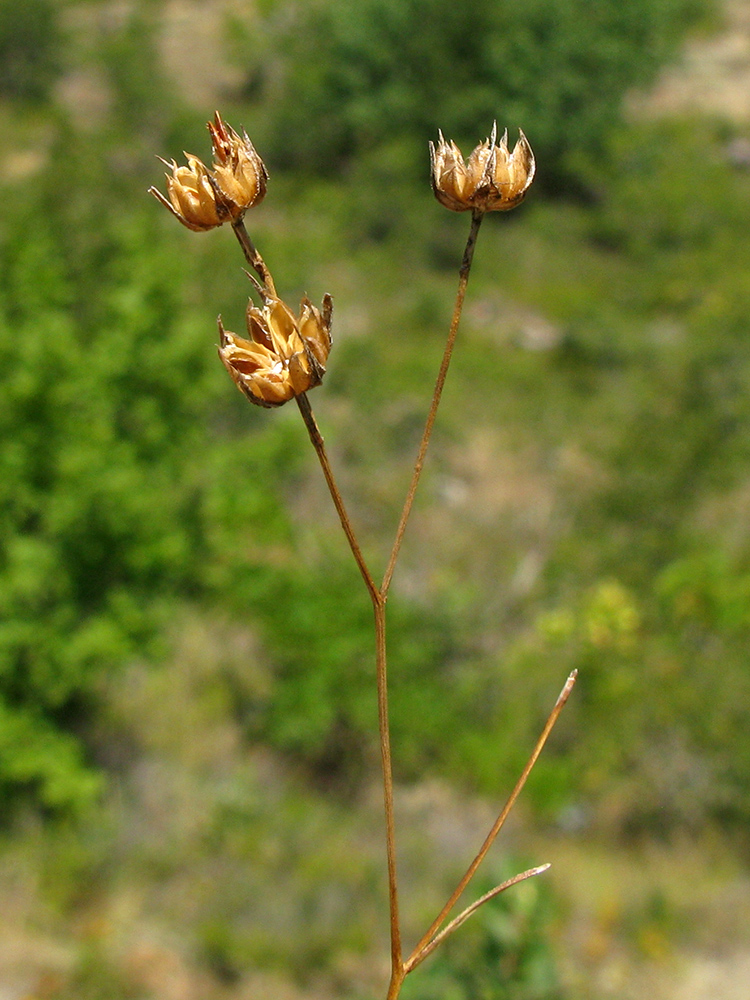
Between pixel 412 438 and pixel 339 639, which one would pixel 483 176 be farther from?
pixel 412 438

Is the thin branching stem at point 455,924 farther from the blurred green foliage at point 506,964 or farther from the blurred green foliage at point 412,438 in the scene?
the blurred green foliage at point 412,438

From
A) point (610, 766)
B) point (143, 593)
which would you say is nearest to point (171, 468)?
point (143, 593)

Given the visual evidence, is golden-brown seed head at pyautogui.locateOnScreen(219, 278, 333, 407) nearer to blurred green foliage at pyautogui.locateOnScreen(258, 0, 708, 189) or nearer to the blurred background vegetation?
the blurred background vegetation

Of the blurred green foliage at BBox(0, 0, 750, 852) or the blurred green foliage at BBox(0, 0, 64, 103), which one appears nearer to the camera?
the blurred green foliage at BBox(0, 0, 750, 852)

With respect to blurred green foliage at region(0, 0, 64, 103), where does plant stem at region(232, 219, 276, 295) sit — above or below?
below

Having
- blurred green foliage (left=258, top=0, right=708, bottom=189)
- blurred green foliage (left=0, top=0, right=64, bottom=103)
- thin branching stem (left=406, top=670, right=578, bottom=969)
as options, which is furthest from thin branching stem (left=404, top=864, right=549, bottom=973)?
blurred green foliage (left=0, top=0, right=64, bottom=103)

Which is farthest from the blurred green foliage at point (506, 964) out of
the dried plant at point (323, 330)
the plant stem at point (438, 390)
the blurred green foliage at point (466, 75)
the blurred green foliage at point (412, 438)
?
the blurred green foliage at point (466, 75)

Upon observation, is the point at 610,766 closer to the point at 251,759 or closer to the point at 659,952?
the point at 659,952
